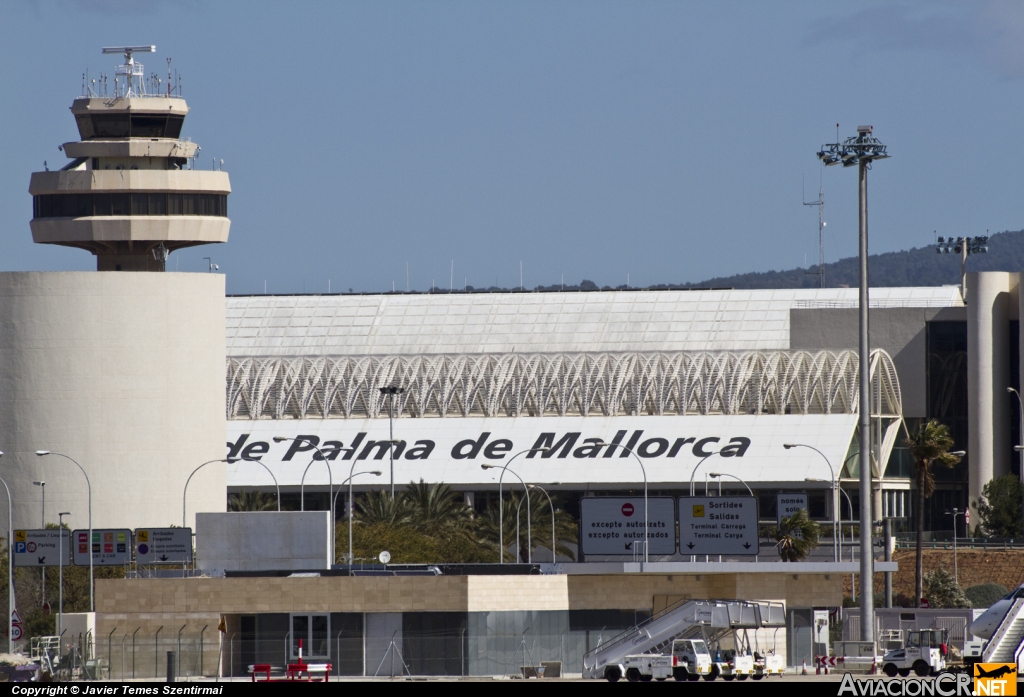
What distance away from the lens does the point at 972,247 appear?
15725 centimetres

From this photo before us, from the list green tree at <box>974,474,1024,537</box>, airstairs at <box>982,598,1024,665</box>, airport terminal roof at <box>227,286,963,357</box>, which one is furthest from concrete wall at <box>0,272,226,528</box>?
airstairs at <box>982,598,1024,665</box>

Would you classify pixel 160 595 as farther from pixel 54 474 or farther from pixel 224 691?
pixel 54 474

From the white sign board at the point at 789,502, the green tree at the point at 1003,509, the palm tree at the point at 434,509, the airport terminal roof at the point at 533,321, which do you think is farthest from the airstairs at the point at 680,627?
the airport terminal roof at the point at 533,321

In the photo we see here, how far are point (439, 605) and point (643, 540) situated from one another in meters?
8.79

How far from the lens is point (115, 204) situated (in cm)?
11850

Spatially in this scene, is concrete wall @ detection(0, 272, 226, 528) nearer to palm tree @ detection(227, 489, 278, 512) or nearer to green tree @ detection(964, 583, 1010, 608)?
palm tree @ detection(227, 489, 278, 512)

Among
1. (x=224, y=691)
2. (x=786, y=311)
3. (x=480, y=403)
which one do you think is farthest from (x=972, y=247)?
(x=224, y=691)

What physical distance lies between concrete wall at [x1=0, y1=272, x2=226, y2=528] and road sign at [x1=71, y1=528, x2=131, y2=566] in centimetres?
2826

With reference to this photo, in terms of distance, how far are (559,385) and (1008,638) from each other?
250ft

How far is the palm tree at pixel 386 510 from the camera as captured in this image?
4080 inches

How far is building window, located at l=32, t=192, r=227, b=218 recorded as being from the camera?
119 metres

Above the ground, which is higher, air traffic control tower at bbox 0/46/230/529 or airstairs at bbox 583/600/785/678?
air traffic control tower at bbox 0/46/230/529

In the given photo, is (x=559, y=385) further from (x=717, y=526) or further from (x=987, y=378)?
(x=717, y=526)

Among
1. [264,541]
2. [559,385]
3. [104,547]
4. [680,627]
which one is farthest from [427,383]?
[680,627]
